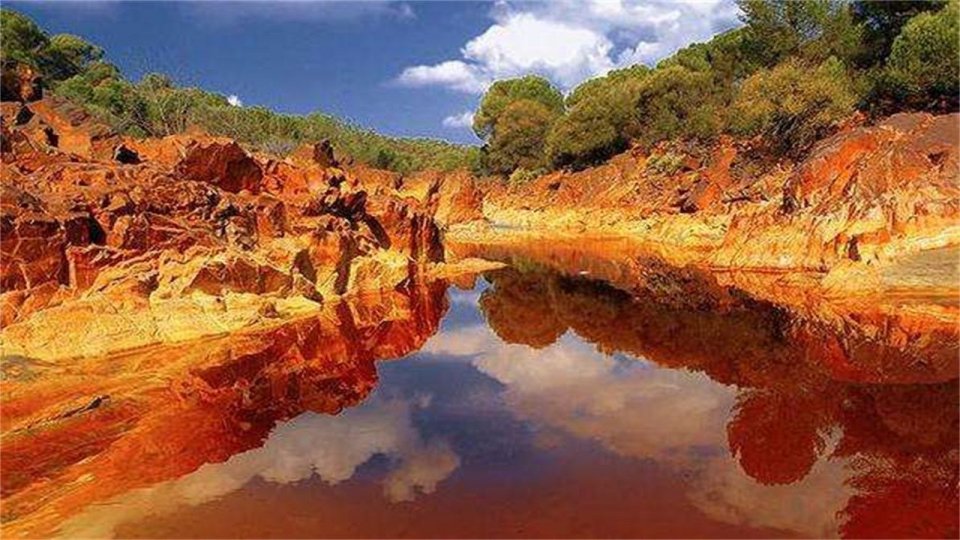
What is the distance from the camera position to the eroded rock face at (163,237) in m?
21.9

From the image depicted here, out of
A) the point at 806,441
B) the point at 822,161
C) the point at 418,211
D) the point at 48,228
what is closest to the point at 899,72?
the point at 822,161

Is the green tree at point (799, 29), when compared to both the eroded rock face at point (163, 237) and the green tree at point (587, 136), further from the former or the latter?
the eroded rock face at point (163, 237)

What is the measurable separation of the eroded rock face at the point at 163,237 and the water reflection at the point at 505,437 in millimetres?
1956

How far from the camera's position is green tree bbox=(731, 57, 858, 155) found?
50.7m

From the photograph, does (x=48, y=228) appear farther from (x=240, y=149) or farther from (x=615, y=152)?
(x=615, y=152)

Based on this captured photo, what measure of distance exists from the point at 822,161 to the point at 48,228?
3234cm

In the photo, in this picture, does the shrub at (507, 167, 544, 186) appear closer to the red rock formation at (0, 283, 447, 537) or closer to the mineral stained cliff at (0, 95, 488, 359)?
the mineral stained cliff at (0, 95, 488, 359)

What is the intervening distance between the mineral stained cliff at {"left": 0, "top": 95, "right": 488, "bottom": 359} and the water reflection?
6.49ft

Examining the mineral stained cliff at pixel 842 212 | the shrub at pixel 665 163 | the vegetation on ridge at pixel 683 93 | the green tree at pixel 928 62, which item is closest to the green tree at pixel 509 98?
the vegetation on ridge at pixel 683 93

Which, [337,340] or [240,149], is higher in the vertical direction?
[240,149]

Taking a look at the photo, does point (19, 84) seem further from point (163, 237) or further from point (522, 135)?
point (522, 135)

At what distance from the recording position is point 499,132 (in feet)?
328

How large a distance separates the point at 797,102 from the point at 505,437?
45083mm

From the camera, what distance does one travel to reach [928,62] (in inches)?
1722
